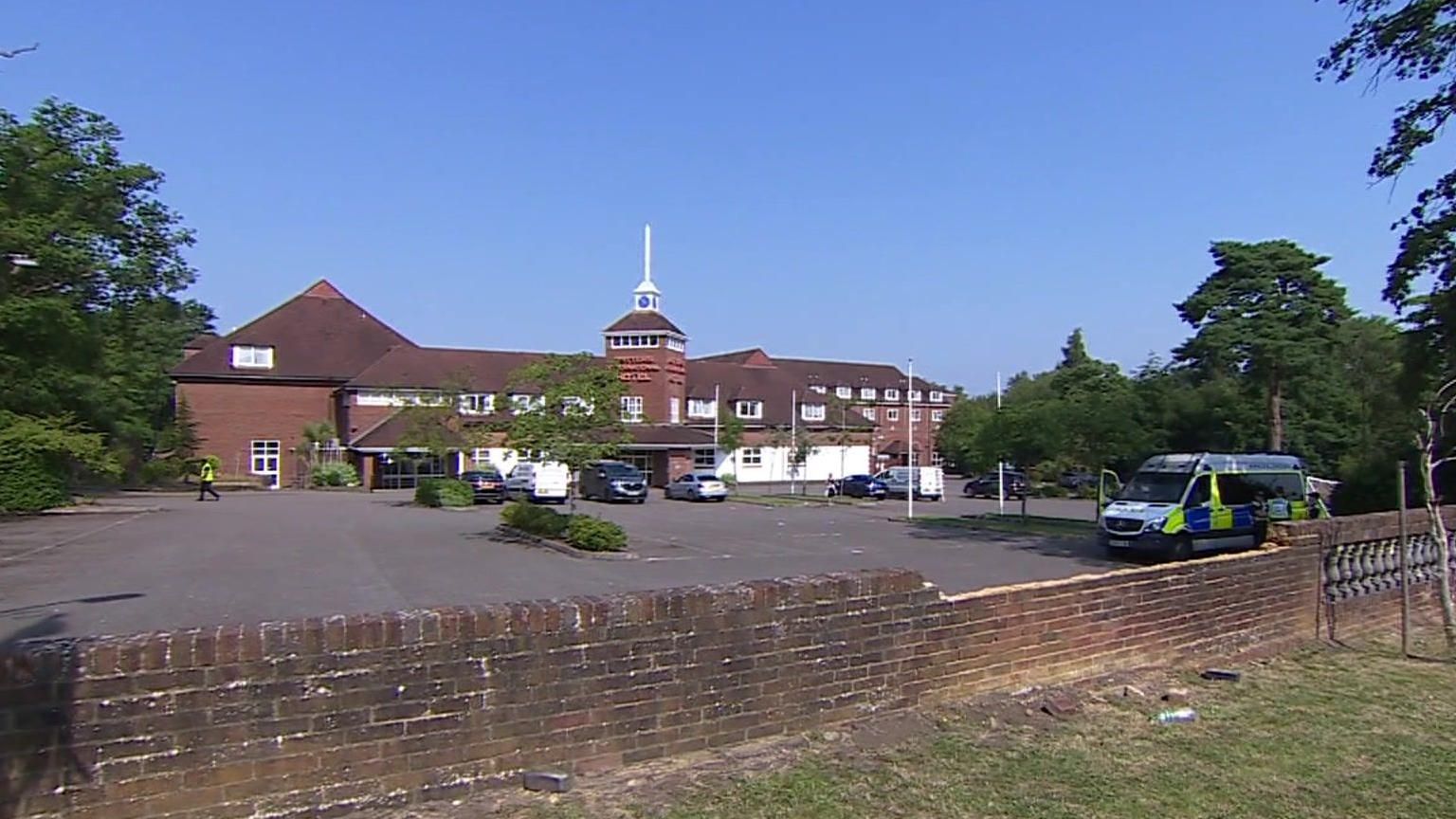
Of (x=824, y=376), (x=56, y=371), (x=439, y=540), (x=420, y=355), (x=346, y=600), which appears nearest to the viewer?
(x=346, y=600)

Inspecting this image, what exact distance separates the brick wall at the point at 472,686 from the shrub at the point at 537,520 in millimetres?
18289

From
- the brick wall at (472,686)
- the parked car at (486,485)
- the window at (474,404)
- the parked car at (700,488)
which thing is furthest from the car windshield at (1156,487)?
the parked car at (700,488)

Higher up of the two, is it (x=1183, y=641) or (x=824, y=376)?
(x=824, y=376)

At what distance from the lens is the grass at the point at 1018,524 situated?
3139 cm

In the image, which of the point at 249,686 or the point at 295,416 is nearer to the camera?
the point at 249,686

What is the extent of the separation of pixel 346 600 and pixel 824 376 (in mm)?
84171

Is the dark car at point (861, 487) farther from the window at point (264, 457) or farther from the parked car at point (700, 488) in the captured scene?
the window at point (264, 457)

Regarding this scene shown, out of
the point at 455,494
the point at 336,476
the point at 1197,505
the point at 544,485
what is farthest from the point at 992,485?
the point at 1197,505

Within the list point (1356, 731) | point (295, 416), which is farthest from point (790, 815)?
point (295, 416)

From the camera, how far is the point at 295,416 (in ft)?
206

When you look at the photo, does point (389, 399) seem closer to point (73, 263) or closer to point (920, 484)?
point (73, 263)

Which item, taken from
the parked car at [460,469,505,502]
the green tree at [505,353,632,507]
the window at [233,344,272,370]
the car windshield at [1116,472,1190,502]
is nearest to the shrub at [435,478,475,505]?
the parked car at [460,469,505,502]

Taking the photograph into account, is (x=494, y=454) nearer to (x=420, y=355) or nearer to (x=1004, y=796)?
(x=420, y=355)

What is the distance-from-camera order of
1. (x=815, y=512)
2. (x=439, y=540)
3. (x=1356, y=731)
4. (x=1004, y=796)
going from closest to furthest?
(x=1004, y=796) → (x=1356, y=731) → (x=439, y=540) → (x=815, y=512)
